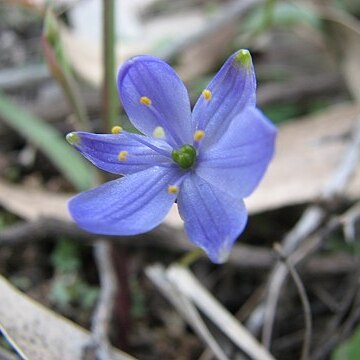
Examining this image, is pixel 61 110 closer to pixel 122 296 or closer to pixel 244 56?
pixel 122 296

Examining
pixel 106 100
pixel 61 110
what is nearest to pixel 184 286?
A: pixel 106 100

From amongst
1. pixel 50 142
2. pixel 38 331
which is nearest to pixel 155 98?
pixel 38 331

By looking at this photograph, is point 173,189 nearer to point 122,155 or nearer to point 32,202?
point 122,155

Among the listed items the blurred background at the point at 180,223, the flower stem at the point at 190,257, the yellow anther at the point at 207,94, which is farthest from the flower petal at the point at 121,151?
the flower stem at the point at 190,257

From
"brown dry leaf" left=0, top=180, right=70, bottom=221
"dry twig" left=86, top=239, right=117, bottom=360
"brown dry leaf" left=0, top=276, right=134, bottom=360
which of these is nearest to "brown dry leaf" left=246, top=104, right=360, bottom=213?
"dry twig" left=86, top=239, right=117, bottom=360

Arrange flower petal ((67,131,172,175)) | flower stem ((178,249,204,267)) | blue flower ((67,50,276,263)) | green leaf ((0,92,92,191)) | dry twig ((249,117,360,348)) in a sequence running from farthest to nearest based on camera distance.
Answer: green leaf ((0,92,92,191)) < flower stem ((178,249,204,267)) < dry twig ((249,117,360,348)) < flower petal ((67,131,172,175)) < blue flower ((67,50,276,263))

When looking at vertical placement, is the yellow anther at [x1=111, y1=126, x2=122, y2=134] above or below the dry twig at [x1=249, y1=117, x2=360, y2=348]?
above

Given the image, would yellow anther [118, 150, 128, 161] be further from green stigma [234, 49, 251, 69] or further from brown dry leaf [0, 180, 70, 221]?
brown dry leaf [0, 180, 70, 221]
